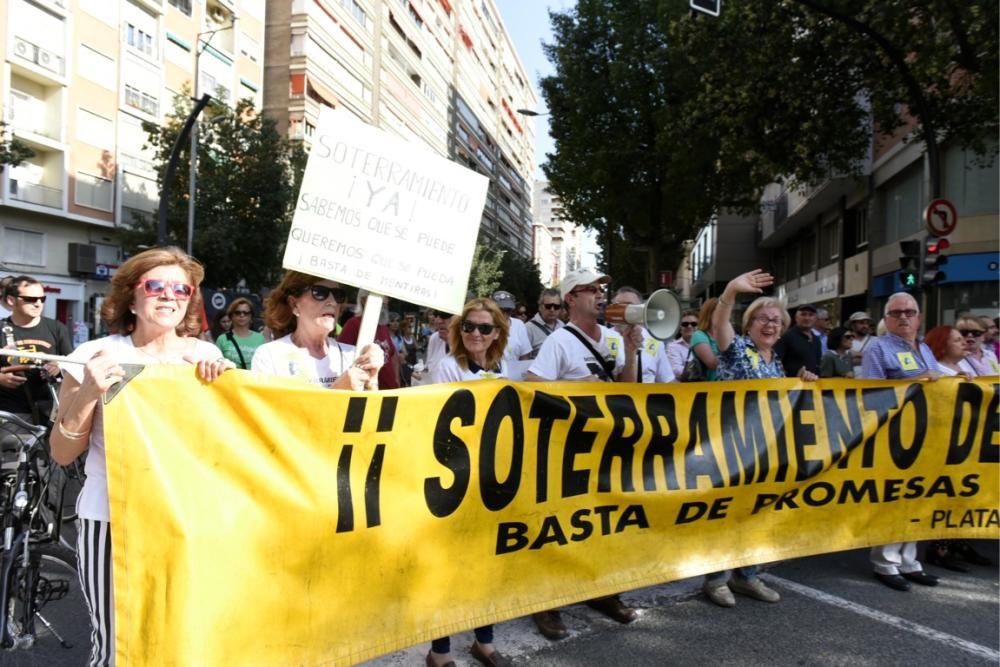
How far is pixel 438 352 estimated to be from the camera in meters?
6.10

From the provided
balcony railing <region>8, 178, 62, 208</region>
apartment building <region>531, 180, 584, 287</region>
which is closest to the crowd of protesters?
balcony railing <region>8, 178, 62, 208</region>

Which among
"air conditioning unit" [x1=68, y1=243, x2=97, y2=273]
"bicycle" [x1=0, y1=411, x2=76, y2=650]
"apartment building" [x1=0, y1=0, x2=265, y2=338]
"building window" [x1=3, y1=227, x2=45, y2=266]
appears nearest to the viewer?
"bicycle" [x1=0, y1=411, x2=76, y2=650]

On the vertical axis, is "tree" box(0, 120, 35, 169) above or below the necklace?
above

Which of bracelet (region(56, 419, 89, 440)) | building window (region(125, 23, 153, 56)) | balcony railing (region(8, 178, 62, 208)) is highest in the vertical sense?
building window (region(125, 23, 153, 56))

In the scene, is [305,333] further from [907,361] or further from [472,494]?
[907,361]

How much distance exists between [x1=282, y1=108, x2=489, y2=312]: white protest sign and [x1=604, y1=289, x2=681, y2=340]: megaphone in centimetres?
111

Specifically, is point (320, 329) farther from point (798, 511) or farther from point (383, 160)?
point (798, 511)

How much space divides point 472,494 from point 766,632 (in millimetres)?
1861

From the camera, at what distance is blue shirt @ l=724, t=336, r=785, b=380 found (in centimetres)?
426

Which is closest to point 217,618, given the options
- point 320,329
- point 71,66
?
point 320,329

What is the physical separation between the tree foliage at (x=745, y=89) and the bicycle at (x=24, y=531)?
432 inches

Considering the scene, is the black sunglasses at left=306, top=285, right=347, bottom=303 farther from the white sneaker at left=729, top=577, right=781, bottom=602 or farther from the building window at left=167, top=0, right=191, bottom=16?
the building window at left=167, top=0, right=191, bottom=16

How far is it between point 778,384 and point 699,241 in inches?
2368

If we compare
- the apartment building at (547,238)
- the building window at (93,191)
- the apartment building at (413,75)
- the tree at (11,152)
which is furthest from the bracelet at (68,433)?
the apartment building at (547,238)
